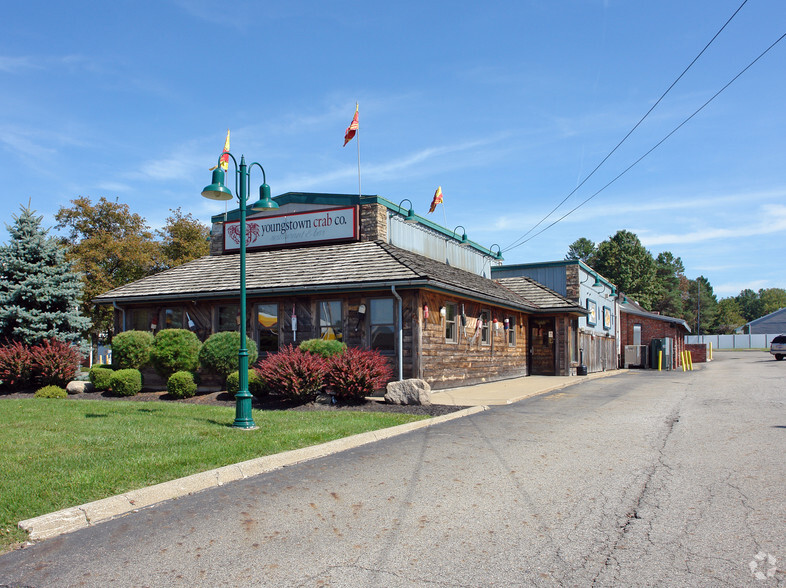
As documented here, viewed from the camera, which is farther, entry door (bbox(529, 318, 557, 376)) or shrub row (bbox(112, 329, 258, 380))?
entry door (bbox(529, 318, 557, 376))

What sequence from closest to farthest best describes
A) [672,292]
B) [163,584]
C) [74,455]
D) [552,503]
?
[163,584], [552,503], [74,455], [672,292]

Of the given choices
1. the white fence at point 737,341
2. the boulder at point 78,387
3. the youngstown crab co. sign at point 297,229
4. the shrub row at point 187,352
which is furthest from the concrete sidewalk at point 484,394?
the white fence at point 737,341

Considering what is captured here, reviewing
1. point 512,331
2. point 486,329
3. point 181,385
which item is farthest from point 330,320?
point 512,331

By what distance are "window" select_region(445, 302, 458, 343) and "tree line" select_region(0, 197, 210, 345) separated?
1261 cm

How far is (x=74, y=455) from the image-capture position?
26.0ft

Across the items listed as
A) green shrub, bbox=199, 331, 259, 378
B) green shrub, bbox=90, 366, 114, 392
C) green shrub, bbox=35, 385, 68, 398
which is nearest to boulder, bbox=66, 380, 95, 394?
green shrub, bbox=90, 366, 114, 392

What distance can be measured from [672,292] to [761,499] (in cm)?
10227

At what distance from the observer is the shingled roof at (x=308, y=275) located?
58.0ft

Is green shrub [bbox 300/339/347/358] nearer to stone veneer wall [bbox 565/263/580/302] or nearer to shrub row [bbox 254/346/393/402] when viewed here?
shrub row [bbox 254/346/393/402]

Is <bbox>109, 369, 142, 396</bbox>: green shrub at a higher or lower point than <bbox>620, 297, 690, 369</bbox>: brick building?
lower

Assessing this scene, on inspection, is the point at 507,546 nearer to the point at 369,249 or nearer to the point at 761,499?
the point at 761,499

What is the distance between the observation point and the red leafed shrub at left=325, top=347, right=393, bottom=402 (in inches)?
575

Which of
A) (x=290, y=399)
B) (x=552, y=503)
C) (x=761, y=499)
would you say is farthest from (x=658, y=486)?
(x=290, y=399)

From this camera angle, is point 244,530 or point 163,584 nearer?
point 163,584
